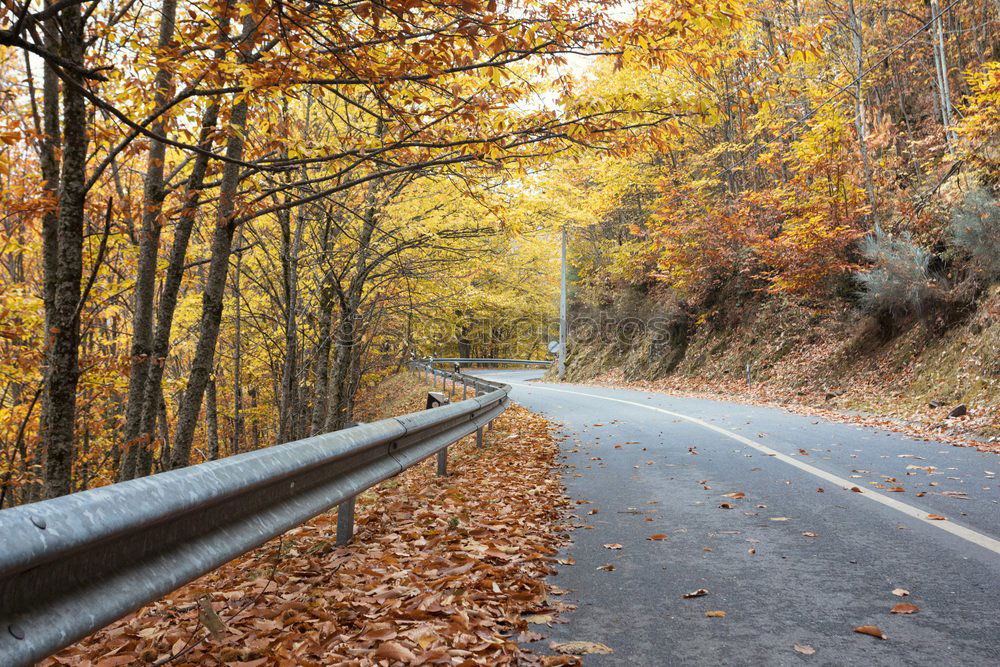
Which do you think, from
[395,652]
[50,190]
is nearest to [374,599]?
[395,652]

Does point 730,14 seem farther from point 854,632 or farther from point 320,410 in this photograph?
point 320,410

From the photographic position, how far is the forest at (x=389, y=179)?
5.49m

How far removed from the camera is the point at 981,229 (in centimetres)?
1293

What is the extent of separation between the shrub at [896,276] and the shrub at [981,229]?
1112 millimetres

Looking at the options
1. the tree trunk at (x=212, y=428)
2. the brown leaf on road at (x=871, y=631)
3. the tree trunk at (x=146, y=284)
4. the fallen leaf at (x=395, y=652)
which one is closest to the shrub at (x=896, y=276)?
the brown leaf on road at (x=871, y=631)

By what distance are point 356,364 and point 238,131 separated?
41.9 ft

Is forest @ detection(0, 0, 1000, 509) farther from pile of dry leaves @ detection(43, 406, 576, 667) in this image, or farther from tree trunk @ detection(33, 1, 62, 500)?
pile of dry leaves @ detection(43, 406, 576, 667)

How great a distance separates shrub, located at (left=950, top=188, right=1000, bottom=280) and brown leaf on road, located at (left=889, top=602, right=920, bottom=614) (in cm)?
1192

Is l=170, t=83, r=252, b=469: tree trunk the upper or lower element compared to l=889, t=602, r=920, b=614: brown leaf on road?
upper

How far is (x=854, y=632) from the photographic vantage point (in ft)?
10.5

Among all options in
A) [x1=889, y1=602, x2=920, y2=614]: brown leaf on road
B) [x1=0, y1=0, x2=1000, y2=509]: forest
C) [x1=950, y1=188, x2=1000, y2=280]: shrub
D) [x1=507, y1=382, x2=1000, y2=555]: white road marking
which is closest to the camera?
[x1=889, y1=602, x2=920, y2=614]: brown leaf on road

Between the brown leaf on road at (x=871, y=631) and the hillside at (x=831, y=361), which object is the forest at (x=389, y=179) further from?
the brown leaf on road at (x=871, y=631)

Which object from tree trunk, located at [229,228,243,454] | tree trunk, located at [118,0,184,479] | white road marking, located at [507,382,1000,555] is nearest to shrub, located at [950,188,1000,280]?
white road marking, located at [507,382,1000,555]

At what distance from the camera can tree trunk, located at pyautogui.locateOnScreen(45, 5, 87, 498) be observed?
5.61 meters
